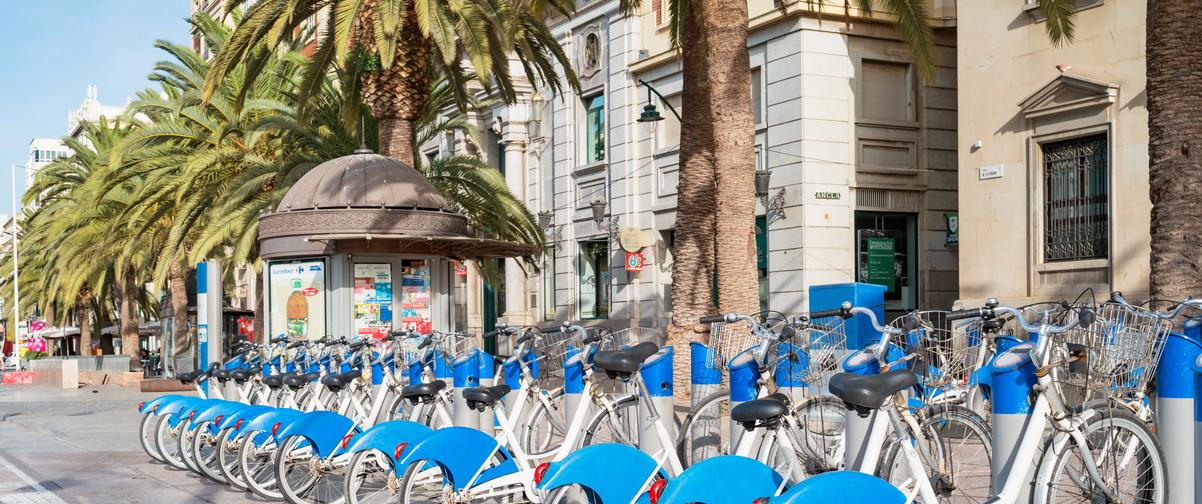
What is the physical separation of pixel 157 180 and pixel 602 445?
2143 cm

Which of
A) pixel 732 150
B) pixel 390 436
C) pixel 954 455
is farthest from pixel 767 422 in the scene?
pixel 732 150

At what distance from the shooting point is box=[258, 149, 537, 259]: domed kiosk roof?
46.7 feet

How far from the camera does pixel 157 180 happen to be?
25.5m

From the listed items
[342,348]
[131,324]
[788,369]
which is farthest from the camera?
[131,324]

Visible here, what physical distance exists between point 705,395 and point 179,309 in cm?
2810

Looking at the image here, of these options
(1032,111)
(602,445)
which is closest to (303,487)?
(602,445)

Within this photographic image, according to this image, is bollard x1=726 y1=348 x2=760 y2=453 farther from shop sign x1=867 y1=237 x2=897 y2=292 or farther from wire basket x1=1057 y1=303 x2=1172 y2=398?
shop sign x1=867 y1=237 x2=897 y2=292

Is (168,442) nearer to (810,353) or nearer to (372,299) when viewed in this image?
(372,299)

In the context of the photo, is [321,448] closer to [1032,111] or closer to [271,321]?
[271,321]

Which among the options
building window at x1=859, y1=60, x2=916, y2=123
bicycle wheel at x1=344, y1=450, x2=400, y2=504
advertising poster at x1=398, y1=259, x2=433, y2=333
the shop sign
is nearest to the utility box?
advertising poster at x1=398, y1=259, x2=433, y2=333

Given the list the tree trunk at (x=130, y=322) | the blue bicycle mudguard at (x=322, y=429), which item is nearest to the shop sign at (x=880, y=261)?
the blue bicycle mudguard at (x=322, y=429)

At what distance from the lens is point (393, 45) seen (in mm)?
16219

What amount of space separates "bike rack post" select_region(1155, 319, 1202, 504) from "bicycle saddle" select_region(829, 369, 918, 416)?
1.62 m

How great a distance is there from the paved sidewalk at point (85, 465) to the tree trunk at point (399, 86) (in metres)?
5.23
